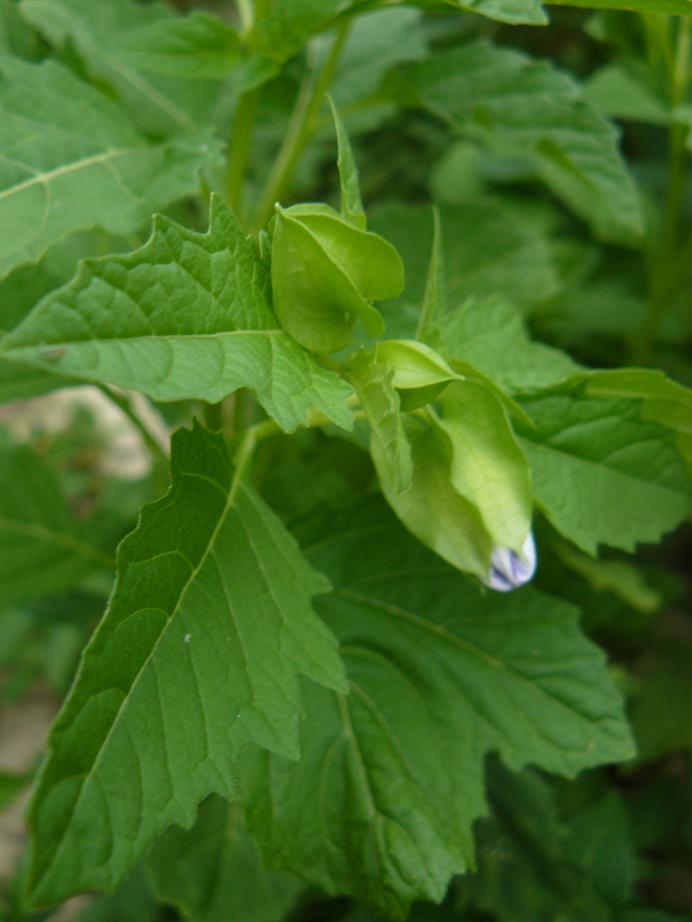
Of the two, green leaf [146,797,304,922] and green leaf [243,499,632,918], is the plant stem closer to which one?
green leaf [243,499,632,918]

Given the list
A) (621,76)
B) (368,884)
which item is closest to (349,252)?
(368,884)

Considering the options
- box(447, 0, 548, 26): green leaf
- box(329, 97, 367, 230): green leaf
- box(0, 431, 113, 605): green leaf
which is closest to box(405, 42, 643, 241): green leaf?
box(447, 0, 548, 26): green leaf

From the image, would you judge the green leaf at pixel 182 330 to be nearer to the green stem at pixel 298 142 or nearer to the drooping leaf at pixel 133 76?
the green stem at pixel 298 142

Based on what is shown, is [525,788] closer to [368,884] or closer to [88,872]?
[368,884]

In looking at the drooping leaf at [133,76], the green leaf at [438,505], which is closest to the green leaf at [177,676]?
the green leaf at [438,505]

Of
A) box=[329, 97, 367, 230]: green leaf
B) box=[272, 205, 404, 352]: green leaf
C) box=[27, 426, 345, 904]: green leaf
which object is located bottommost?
box=[27, 426, 345, 904]: green leaf

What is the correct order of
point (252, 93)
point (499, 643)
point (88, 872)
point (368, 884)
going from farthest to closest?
point (252, 93), point (499, 643), point (368, 884), point (88, 872)
